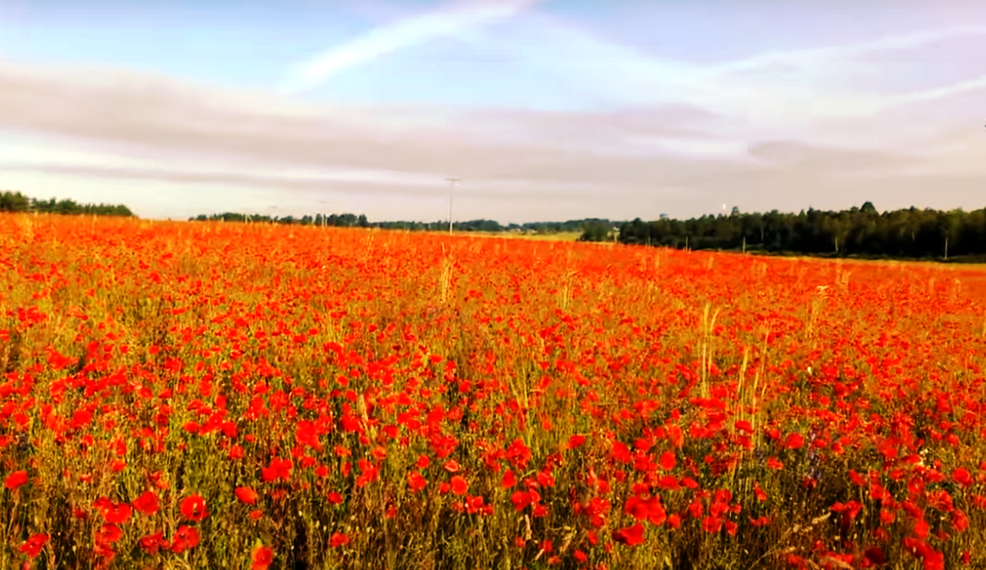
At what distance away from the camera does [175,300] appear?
6520mm

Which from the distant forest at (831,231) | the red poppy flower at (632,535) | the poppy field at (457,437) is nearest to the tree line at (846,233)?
the distant forest at (831,231)

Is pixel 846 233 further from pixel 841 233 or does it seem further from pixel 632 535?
pixel 632 535

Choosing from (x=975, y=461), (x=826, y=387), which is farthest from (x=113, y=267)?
(x=975, y=461)

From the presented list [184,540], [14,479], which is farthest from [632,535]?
[14,479]

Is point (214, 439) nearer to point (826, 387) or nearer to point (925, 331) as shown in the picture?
point (826, 387)

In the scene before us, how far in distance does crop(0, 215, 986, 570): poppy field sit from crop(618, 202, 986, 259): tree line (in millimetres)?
41698

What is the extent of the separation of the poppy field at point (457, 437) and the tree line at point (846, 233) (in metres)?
41.7

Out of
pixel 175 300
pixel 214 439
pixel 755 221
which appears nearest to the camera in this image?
pixel 214 439

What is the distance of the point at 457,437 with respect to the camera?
3.58 metres

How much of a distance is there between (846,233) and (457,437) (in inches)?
2602

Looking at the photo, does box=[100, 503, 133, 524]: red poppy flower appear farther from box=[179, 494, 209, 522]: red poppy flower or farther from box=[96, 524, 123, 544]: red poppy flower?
box=[179, 494, 209, 522]: red poppy flower

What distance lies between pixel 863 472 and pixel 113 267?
922 cm

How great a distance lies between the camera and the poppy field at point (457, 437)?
2414mm

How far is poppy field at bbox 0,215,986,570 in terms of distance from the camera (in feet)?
7.92
